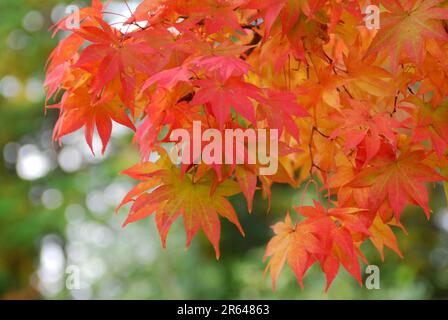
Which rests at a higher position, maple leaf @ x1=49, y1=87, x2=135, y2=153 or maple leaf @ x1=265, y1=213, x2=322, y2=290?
maple leaf @ x1=49, y1=87, x2=135, y2=153

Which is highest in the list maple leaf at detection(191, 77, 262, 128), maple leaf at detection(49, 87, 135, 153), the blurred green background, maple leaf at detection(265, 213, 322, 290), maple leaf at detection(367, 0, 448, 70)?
the blurred green background

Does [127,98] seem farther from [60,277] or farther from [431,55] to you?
[60,277]

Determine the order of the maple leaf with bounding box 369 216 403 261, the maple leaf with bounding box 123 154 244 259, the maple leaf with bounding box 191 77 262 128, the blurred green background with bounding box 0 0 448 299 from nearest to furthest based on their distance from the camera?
the maple leaf with bounding box 191 77 262 128 → the maple leaf with bounding box 123 154 244 259 → the maple leaf with bounding box 369 216 403 261 → the blurred green background with bounding box 0 0 448 299

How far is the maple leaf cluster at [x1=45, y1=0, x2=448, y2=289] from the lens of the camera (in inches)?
36.5

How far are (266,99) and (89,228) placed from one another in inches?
136

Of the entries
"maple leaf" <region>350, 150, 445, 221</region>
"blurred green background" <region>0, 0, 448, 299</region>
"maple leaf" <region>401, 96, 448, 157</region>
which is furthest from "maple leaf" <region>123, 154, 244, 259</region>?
"blurred green background" <region>0, 0, 448, 299</region>

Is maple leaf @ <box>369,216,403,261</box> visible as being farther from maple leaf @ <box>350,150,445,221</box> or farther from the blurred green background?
the blurred green background

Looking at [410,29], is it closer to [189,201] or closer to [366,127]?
[366,127]

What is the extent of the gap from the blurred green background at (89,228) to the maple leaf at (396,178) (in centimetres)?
252

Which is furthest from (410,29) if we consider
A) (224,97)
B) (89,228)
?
(89,228)

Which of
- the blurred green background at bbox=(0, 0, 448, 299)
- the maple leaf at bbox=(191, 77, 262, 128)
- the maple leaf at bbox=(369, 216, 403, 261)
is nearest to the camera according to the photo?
the maple leaf at bbox=(191, 77, 262, 128)

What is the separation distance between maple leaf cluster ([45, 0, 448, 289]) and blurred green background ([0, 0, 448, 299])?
A: 8.14 feet

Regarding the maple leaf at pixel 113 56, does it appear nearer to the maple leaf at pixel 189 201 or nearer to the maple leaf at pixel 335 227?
the maple leaf at pixel 189 201

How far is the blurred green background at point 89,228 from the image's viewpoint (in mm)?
3979
